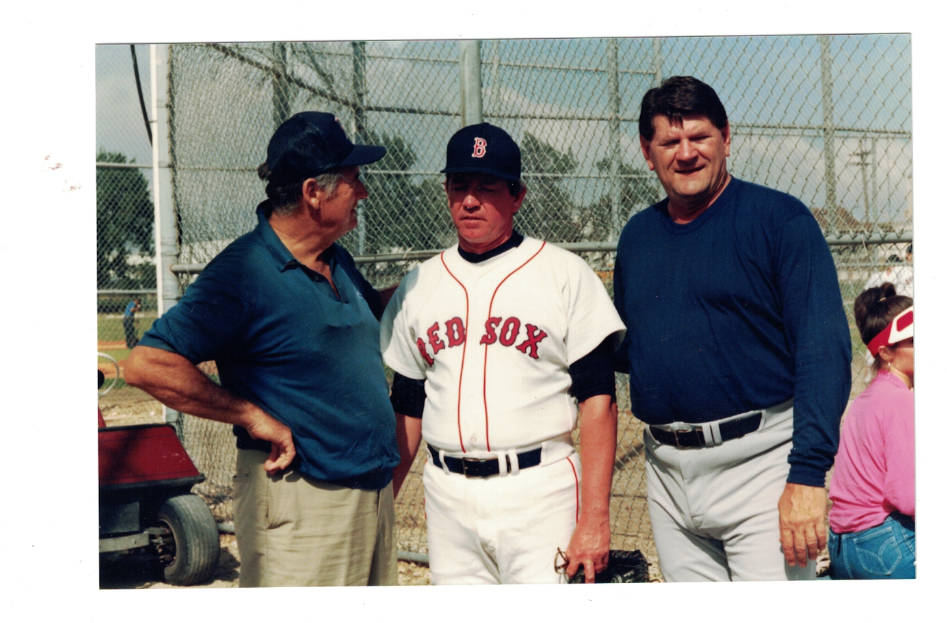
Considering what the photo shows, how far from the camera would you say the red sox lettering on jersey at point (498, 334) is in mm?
2150

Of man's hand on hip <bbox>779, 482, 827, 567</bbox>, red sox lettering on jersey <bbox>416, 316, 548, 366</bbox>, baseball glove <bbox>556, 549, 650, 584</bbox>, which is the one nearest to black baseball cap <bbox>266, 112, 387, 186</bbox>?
red sox lettering on jersey <bbox>416, 316, 548, 366</bbox>

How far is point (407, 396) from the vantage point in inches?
93.4

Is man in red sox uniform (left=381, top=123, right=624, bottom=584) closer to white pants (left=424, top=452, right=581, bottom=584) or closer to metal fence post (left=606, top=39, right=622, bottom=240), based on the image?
white pants (left=424, top=452, right=581, bottom=584)

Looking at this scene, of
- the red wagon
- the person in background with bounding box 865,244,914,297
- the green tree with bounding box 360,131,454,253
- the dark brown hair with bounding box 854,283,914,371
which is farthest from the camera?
the green tree with bounding box 360,131,454,253

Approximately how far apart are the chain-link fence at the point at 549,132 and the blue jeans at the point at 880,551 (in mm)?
886

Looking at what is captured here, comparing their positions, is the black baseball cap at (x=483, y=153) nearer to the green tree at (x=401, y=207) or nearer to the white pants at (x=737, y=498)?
the white pants at (x=737, y=498)

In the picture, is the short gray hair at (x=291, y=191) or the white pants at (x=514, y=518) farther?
the short gray hair at (x=291, y=191)

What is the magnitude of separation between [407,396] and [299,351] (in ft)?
1.30

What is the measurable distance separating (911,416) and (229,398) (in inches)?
84.8

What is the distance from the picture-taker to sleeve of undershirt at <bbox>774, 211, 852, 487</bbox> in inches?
76.5

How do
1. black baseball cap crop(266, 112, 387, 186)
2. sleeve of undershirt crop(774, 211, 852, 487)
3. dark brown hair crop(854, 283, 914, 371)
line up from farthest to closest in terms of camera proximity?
dark brown hair crop(854, 283, 914, 371), black baseball cap crop(266, 112, 387, 186), sleeve of undershirt crop(774, 211, 852, 487)

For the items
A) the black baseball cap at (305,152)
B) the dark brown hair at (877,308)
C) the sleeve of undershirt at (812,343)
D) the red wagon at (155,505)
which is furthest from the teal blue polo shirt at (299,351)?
the dark brown hair at (877,308)
